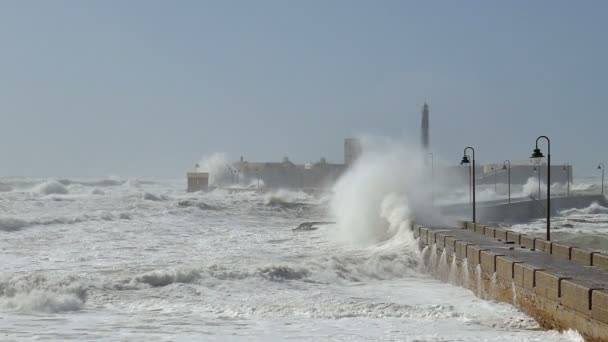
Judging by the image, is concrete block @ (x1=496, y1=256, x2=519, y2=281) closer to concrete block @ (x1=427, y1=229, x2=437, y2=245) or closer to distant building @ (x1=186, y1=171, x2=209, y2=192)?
concrete block @ (x1=427, y1=229, x2=437, y2=245)

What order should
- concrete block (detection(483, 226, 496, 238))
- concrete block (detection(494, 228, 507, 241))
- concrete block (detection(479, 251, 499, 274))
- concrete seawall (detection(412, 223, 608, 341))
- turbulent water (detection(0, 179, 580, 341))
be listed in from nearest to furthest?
concrete seawall (detection(412, 223, 608, 341)) → turbulent water (detection(0, 179, 580, 341)) → concrete block (detection(479, 251, 499, 274)) → concrete block (detection(494, 228, 507, 241)) → concrete block (detection(483, 226, 496, 238))

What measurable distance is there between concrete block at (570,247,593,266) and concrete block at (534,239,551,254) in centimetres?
111

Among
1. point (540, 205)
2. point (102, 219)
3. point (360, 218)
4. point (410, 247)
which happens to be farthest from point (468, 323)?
point (540, 205)

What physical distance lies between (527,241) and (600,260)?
3.69m

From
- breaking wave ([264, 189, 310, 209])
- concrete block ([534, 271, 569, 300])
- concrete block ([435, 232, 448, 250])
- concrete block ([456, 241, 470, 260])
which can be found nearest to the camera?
concrete block ([534, 271, 569, 300])

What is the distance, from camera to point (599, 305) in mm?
8062

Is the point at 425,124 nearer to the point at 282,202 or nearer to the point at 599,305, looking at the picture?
the point at 282,202

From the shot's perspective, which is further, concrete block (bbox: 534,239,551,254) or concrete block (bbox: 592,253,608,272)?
concrete block (bbox: 534,239,551,254)

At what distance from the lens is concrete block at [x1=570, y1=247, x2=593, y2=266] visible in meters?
12.2

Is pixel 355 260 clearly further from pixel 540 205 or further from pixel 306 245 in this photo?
pixel 540 205

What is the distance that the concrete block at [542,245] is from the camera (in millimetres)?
14016

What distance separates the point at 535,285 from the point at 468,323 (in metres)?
0.93

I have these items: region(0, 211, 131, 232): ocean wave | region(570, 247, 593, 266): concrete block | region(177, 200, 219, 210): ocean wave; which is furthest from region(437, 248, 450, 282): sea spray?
region(177, 200, 219, 210): ocean wave

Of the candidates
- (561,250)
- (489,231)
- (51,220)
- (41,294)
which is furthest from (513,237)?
(51,220)
